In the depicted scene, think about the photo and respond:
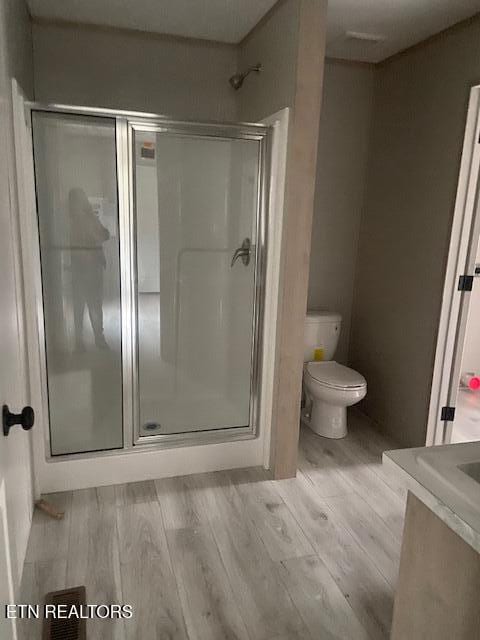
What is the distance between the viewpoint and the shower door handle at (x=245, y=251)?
9.22 feet

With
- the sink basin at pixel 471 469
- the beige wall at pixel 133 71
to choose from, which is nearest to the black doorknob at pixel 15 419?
the sink basin at pixel 471 469

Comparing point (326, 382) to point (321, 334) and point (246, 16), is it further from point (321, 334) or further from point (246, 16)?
point (246, 16)

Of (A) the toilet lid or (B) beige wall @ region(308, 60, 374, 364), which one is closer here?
(A) the toilet lid

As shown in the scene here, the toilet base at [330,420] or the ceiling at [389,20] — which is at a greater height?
the ceiling at [389,20]

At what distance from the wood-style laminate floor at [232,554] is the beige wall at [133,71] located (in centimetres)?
217

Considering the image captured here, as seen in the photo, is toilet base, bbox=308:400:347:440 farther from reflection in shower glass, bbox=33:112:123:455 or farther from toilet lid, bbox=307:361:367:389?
reflection in shower glass, bbox=33:112:123:455

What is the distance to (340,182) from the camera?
348 centimetres

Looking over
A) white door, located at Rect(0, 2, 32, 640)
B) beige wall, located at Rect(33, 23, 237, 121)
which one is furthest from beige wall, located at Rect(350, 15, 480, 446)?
white door, located at Rect(0, 2, 32, 640)

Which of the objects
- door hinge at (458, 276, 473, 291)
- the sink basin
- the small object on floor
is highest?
door hinge at (458, 276, 473, 291)

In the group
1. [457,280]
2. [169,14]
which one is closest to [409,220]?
[457,280]

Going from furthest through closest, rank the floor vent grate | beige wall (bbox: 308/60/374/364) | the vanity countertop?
beige wall (bbox: 308/60/374/364) → the floor vent grate → the vanity countertop

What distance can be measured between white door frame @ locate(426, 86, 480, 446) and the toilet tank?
77cm

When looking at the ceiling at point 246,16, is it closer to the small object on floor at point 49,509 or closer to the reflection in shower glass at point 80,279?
the reflection in shower glass at point 80,279

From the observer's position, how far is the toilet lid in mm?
3064
